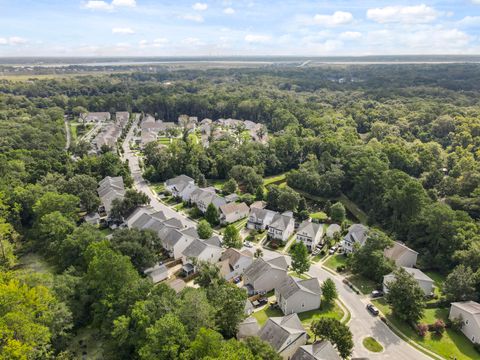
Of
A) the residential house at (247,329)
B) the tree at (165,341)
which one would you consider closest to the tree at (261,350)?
the residential house at (247,329)

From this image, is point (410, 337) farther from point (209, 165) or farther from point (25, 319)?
point (209, 165)

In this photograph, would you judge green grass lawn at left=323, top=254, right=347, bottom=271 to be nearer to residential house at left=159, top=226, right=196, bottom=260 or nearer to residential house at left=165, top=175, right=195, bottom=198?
residential house at left=159, top=226, right=196, bottom=260

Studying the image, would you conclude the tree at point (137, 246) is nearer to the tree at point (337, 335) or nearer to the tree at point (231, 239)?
the tree at point (231, 239)

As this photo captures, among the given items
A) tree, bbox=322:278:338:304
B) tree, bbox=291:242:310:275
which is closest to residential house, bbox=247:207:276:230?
tree, bbox=291:242:310:275

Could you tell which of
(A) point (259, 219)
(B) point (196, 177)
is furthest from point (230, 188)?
(A) point (259, 219)

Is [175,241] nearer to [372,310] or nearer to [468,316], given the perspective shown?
[372,310]

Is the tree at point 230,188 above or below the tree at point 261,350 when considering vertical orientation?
below

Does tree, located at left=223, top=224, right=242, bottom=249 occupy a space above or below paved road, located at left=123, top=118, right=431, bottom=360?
above
